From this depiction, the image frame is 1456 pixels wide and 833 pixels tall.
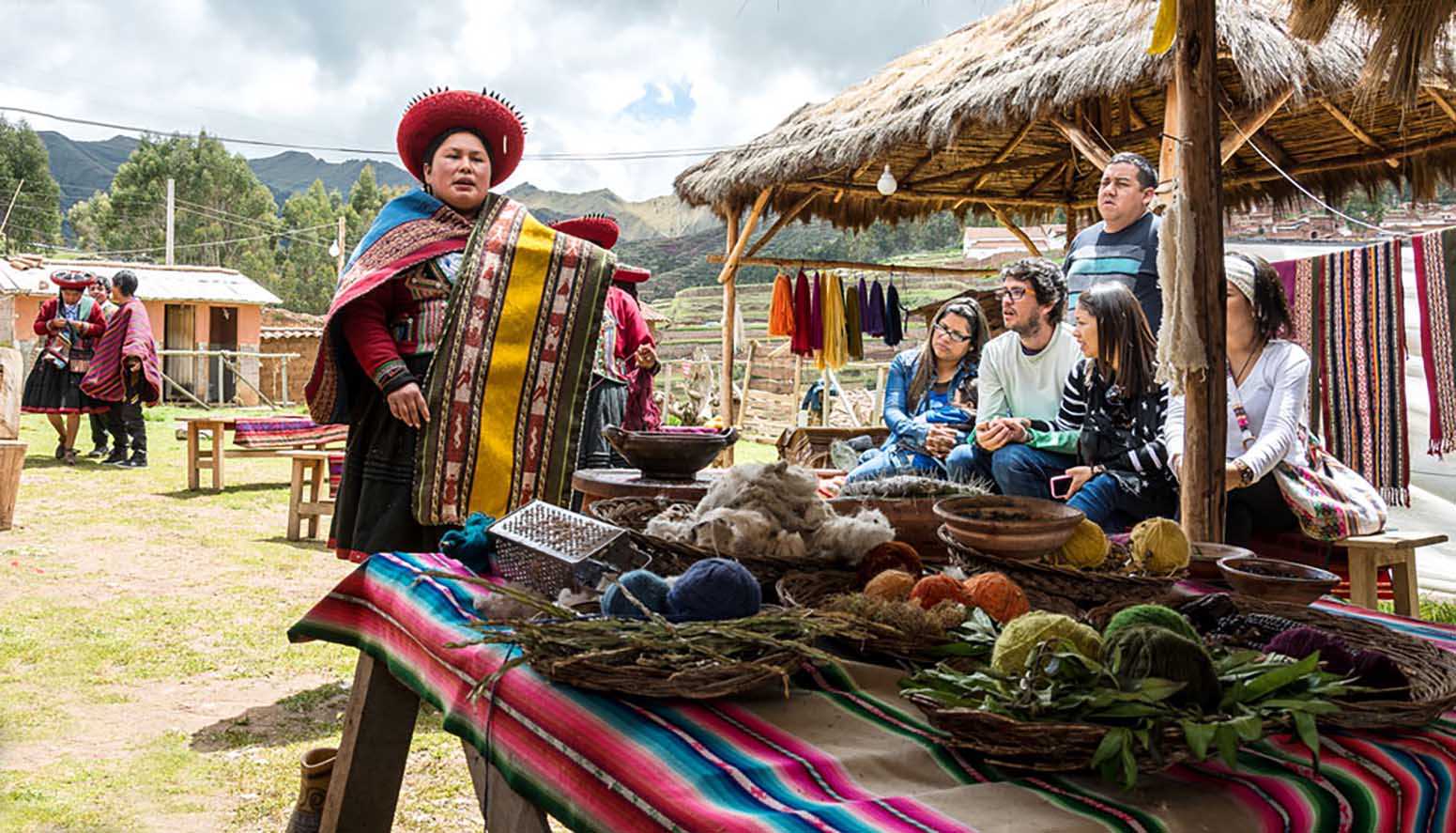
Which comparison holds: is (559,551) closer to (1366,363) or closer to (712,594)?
(712,594)

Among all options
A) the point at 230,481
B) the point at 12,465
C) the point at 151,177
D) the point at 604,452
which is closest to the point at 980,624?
the point at 604,452

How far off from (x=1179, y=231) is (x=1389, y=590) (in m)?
1.97

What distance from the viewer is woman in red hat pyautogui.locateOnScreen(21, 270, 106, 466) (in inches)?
402

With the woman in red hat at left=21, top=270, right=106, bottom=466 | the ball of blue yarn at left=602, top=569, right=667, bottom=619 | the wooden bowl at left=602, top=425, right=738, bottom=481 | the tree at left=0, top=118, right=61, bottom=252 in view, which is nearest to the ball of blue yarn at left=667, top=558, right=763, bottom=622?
the ball of blue yarn at left=602, top=569, right=667, bottom=619

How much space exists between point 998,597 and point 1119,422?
262 cm

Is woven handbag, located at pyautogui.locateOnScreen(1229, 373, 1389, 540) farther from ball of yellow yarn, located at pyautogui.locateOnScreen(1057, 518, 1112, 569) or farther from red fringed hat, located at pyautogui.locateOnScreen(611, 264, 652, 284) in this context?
red fringed hat, located at pyautogui.locateOnScreen(611, 264, 652, 284)

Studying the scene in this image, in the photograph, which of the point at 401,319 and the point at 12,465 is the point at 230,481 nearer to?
the point at 12,465

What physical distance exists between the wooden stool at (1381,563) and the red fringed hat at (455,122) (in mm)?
3039

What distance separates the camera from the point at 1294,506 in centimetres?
347

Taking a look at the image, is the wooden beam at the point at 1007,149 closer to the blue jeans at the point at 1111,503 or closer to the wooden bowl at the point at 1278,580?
the blue jeans at the point at 1111,503

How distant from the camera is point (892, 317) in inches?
449

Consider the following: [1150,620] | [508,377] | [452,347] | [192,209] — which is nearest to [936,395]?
[508,377]

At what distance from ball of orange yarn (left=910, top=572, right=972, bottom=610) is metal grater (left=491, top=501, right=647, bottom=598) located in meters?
0.44

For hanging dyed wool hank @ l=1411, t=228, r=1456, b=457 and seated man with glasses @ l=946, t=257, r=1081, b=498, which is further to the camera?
hanging dyed wool hank @ l=1411, t=228, r=1456, b=457
